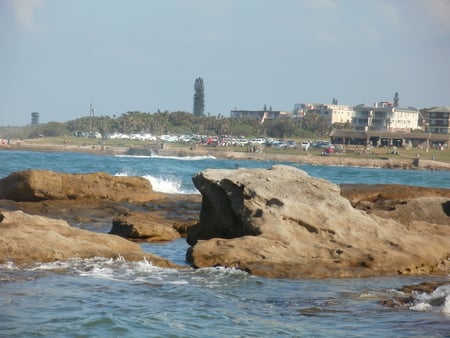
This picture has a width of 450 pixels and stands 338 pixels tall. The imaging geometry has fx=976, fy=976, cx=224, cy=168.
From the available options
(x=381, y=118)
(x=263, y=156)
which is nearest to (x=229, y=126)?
(x=381, y=118)

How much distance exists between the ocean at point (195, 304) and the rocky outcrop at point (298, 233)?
58cm

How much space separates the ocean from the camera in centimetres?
1172

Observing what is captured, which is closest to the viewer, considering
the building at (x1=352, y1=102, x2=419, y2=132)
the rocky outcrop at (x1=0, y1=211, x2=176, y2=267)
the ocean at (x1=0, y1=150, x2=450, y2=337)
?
the ocean at (x1=0, y1=150, x2=450, y2=337)

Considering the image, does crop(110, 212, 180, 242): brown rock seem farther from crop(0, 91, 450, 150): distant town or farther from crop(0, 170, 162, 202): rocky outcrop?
crop(0, 91, 450, 150): distant town

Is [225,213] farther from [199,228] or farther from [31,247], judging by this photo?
[31,247]

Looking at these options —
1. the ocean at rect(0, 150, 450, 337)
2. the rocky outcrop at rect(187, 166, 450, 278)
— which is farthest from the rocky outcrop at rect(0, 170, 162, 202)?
the ocean at rect(0, 150, 450, 337)

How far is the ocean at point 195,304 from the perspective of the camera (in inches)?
461

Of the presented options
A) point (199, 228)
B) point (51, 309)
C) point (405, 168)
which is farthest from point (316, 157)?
point (51, 309)

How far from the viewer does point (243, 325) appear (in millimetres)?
12078

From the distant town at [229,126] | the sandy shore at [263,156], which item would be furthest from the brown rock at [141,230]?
the distant town at [229,126]

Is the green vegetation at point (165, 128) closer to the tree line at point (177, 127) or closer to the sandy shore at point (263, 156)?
the tree line at point (177, 127)

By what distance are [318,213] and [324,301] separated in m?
4.57

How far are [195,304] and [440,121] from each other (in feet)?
519

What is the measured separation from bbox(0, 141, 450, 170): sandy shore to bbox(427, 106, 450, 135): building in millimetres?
47161
